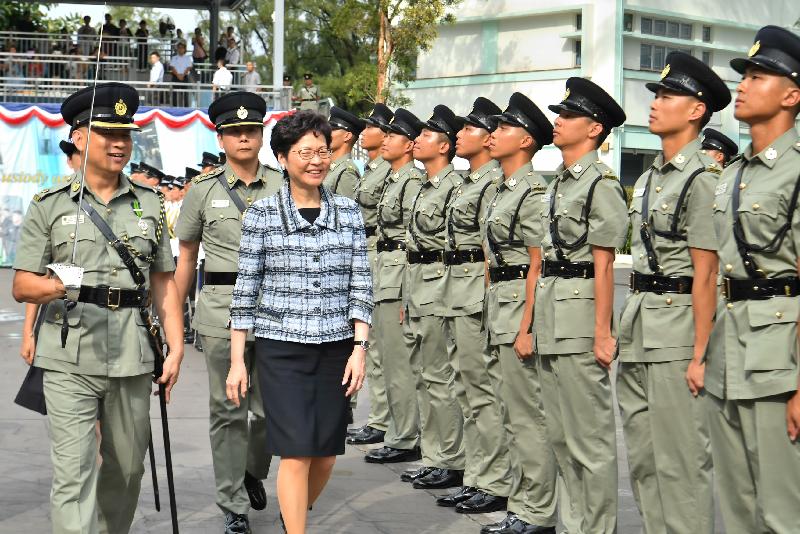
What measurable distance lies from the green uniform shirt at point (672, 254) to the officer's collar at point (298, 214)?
4.82 ft

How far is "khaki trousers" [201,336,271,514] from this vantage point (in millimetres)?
7297

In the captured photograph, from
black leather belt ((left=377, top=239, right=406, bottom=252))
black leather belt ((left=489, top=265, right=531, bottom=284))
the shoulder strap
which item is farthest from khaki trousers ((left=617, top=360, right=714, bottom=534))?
black leather belt ((left=377, top=239, right=406, bottom=252))

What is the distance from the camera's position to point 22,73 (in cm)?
2795

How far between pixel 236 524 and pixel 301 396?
60.6 inches

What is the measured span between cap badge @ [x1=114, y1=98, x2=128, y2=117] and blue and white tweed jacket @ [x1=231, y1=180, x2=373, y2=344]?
78 cm

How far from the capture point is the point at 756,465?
16.5ft

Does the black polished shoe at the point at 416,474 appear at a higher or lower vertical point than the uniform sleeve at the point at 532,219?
lower

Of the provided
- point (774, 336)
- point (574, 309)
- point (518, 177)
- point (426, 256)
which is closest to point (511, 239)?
point (518, 177)

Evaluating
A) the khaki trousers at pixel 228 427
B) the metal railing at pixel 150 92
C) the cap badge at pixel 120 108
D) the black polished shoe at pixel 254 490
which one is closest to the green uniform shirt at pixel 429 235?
the khaki trousers at pixel 228 427

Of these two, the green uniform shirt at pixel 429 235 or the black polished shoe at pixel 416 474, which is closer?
the black polished shoe at pixel 416 474

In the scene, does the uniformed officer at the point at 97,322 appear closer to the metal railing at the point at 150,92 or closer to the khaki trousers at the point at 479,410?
the khaki trousers at the point at 479,410

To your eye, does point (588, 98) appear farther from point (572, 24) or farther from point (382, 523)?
point (572, 24)

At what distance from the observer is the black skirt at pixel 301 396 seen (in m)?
5.97

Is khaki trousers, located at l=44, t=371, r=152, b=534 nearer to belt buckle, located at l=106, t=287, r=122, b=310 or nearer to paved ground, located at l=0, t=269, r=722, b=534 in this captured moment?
belt buckle, located at l=106, t=287, r=122, b=310
